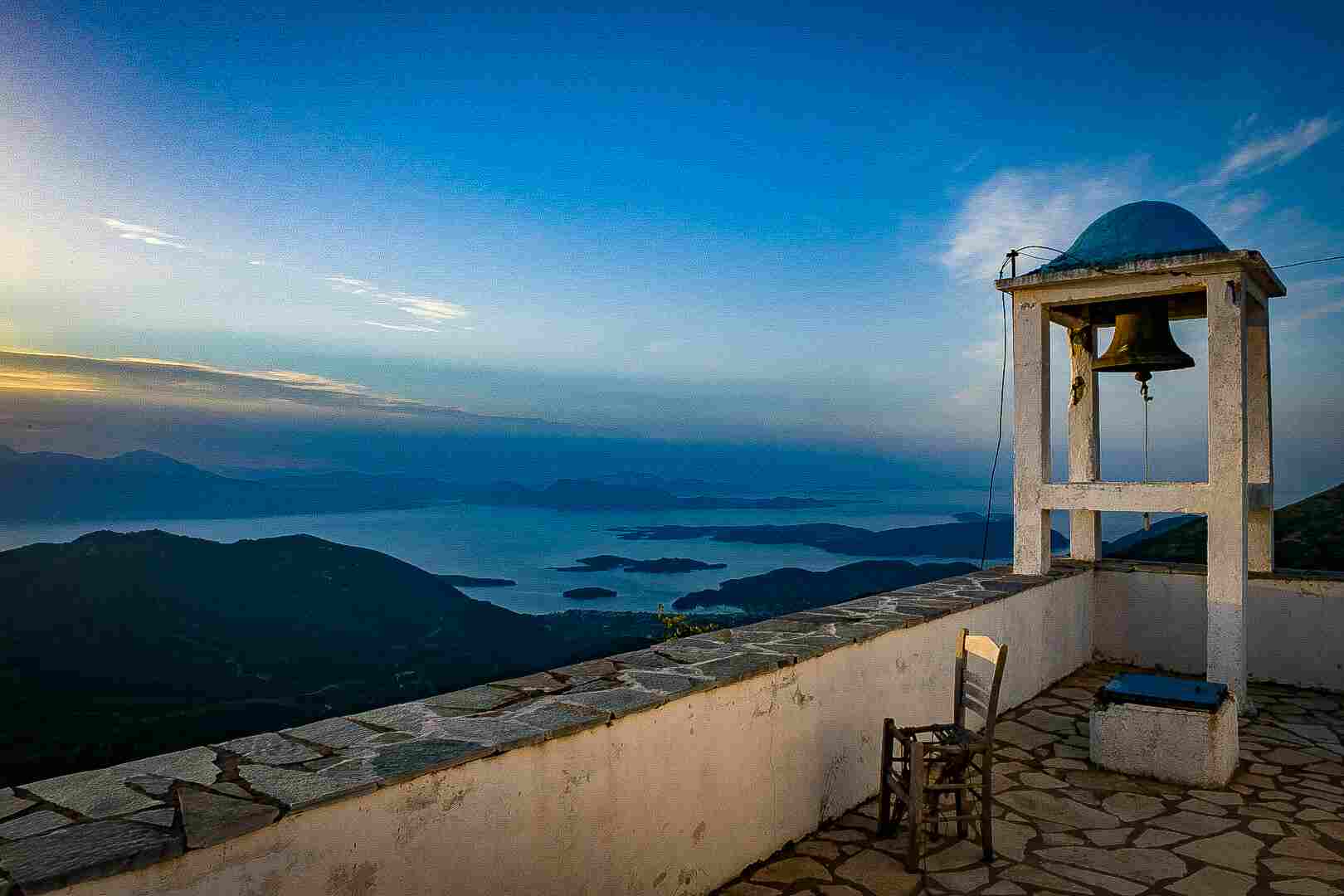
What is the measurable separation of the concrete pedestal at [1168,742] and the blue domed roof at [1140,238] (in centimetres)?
329

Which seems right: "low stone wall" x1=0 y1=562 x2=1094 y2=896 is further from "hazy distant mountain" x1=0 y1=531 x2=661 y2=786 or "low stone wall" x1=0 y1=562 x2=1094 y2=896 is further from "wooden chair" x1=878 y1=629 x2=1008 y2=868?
"hazy distant mountain" x1=0 y1=531 x2=661 y2=786

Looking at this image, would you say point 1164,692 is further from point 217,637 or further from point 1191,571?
point 217,637

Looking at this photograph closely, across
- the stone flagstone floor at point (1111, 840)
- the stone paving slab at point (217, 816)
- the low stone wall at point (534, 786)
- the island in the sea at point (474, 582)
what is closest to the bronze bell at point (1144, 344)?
the stone flagstone floor at point (1111, 840)

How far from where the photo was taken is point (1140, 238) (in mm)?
6355

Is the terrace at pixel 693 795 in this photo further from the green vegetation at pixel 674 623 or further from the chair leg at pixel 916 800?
the green vegetation at pixel 674 623

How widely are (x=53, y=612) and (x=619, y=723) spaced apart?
36.8 meters

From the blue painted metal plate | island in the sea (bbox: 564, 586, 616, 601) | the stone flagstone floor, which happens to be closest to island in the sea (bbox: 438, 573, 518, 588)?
island in the sea (bbox: 564, 586, 616, 601)

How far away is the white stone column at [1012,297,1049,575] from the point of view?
6754 millimetres

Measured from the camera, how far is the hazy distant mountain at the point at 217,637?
76.5 feet

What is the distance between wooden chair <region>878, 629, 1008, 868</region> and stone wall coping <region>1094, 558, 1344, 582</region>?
142 inches

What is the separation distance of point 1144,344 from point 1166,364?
23cm

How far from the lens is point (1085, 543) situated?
7875 millimetres

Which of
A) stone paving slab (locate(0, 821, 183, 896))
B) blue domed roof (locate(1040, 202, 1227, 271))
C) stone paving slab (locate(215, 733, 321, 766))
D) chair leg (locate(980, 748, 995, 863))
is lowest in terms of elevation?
chair leg (locate(980, 748, 995, 863))

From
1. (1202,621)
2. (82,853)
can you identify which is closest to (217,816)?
(82,853)
